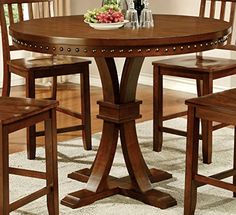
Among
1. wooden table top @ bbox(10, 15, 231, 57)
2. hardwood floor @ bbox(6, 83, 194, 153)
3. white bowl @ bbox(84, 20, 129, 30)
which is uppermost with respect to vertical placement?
white bowl @ bbox(84, 20, 129, 30)

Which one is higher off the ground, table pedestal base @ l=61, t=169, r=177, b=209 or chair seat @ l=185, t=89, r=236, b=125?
chair seat @ l=185, t=89, r=236, b=125

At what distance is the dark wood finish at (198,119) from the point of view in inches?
111

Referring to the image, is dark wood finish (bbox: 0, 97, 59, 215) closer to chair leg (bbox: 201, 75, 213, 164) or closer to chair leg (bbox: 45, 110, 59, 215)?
chair leg (bbox: 45, 110, 59, 215)

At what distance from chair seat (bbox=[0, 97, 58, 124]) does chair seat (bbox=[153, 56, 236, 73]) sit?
1.19 metres

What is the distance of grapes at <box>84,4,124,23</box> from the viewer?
3096 mm

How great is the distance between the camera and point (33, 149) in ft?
13.0

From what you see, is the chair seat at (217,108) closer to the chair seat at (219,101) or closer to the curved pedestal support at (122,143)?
the chair seat at (219,101)

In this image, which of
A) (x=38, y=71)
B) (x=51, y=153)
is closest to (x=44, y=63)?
(x=38, y=71)

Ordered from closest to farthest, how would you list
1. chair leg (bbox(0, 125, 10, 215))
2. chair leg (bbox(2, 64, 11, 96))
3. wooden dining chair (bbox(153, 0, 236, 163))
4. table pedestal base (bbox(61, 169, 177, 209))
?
chair leg (bbox(0, 125, 10, 215))
table pedestal base (bbox(61, 169, 177, 209))
wooden dining chair (bbox(153, 0, 236, 163))
chair leg (bbox(2, 64, 11, 96))

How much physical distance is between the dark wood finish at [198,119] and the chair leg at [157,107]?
1005 mm

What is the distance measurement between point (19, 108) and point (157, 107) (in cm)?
143

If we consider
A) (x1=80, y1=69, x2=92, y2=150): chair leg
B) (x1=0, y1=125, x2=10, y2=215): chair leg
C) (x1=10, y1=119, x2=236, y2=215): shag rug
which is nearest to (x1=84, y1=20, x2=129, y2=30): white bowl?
(x1=0, y1=125, x2=10, y2=215): chair leg

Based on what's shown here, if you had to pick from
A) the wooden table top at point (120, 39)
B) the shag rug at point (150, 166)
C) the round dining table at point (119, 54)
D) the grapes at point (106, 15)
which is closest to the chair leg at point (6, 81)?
the shag rug at point (150, 166)

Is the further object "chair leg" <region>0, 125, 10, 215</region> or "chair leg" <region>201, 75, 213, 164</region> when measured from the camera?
"chair leg" <region>201, 75, 213, 164</region>
